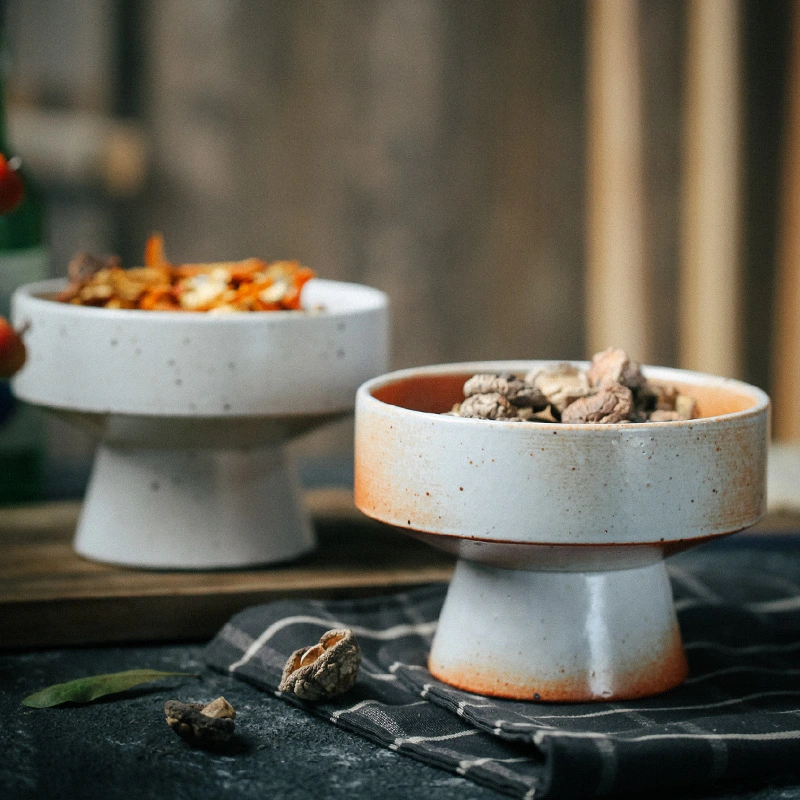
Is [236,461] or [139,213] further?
[139,213]

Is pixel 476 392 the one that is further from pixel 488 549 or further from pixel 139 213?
pixel 139 213

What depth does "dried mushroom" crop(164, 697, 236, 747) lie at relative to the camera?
59 centimetres

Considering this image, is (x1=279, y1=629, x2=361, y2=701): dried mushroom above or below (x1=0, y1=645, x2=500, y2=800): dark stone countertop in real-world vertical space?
above

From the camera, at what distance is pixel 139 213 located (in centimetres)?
178

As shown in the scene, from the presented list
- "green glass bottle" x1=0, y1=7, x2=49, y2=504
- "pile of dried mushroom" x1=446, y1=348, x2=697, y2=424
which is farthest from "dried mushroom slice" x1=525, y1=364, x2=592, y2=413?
"green glass bottle" x1=0, y1=7, x2=49, y2=504

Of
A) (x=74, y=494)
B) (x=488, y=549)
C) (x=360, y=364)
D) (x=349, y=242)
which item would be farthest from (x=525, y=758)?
(x=349, y=242)

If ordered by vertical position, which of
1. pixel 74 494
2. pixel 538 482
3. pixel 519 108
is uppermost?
pixel 519 108

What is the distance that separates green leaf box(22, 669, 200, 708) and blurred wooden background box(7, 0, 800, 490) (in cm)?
117

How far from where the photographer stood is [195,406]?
0.79 metres

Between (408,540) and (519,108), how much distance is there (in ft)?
3.50

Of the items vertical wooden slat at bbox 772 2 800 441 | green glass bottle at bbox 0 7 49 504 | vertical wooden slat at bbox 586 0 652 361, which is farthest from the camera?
vertical wooden slat at bbox 586 0 652 361

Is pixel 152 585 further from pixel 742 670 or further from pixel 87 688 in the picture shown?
pixel 742 670

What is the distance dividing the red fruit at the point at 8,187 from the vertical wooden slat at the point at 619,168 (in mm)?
1229

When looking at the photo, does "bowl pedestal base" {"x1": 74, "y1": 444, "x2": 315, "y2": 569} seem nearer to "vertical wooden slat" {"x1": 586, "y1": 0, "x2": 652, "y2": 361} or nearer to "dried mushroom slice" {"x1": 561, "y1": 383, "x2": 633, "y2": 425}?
"dried mushroom slice" {"x1": 561, "y1": 383, "x2": 633, "y2": 425}
